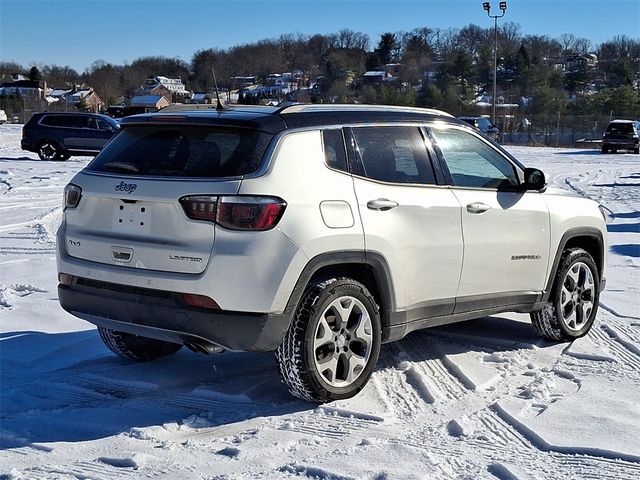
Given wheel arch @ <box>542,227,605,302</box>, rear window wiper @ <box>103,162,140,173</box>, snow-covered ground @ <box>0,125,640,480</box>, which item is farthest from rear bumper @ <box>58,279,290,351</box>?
wheel arch @ <box>542,227,605,302</box>

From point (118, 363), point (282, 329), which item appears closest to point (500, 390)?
point (282, 329)

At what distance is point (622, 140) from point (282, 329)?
3824 cm

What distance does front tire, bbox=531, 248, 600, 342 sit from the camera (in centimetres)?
Result: 626

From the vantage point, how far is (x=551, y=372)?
18.2ft

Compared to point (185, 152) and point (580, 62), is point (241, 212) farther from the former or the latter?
point (580, 62)

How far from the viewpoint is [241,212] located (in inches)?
172

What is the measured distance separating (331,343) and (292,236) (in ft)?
2.41

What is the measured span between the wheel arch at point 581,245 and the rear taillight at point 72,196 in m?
3.39

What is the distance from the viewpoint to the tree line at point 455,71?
64938 millimetres

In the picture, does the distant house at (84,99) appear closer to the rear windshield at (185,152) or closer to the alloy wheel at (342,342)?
the rear windshield at (185,152)

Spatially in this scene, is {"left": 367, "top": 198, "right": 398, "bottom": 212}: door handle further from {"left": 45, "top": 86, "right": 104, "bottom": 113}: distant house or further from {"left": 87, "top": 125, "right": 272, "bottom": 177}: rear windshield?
{"left": 45, "top": 86, "right": 104, "bottom": 113}: distant house

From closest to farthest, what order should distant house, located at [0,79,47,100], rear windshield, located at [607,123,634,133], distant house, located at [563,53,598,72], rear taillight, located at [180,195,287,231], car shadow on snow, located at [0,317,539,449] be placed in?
rear taillight, located at [180,195,287,231] → car shadow on snow, located at [0,317,539,449] → rear windshield, located at [607,123,634,133] → distant house, located at [0,79,47,100] → distant house, located at [563,53,598,72]

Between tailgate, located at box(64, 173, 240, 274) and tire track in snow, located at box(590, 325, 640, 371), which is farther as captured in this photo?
tire track in snow, located at box(590, 325, 640, 371)

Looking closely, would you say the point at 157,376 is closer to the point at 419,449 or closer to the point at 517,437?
the point at 419,449
